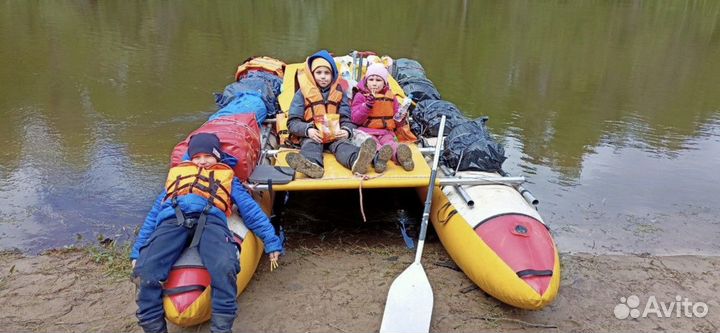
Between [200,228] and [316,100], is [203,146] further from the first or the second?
[316,100]

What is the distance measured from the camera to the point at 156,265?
3.28 metres

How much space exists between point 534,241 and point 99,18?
18.5 metres

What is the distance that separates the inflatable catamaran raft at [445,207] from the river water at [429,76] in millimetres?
758

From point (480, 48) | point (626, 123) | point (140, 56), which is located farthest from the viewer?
point (480, 48)

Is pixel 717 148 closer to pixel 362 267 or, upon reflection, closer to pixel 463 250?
pixel 463 250

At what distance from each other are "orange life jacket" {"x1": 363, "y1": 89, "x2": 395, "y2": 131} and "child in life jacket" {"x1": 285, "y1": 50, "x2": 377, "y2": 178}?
0.23m

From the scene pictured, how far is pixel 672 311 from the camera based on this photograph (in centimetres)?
409

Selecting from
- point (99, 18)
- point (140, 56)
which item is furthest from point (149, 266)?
point (99, 18)

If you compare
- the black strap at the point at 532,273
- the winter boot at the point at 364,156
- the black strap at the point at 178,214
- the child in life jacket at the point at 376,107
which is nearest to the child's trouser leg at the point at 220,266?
the black strap at the point at 178,214

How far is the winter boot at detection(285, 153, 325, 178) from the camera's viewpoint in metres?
4.51

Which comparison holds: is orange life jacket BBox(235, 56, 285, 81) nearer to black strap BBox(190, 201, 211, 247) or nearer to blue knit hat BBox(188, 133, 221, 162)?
blue knit hat BBox(188, 133, 221, 162)

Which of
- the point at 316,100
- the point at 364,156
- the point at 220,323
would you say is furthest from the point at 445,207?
the point at 220,323

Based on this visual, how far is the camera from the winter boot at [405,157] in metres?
4.69

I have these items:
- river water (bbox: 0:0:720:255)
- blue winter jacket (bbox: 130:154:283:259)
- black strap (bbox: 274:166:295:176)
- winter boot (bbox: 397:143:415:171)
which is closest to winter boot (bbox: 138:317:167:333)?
blue winter jacket (bbox: 130:154:283:259)
